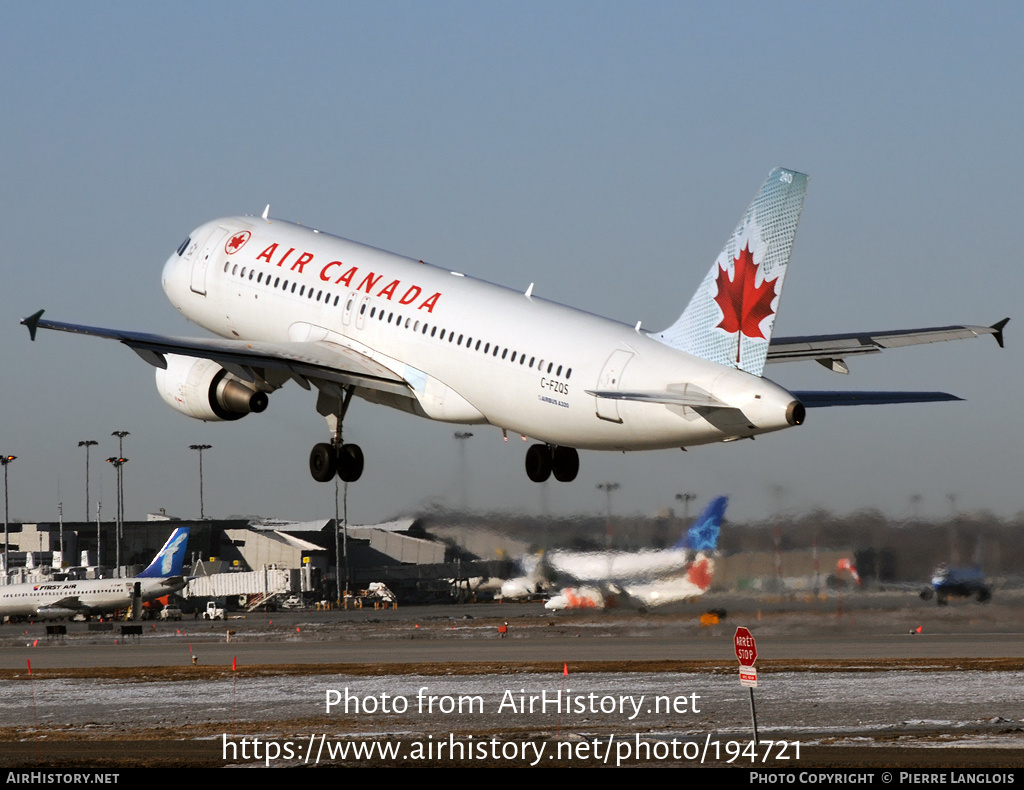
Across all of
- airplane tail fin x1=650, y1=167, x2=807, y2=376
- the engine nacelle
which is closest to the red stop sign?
airplane tail fin x1=650, y1=167, x2=807, y2=376

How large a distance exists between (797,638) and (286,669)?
20.0m

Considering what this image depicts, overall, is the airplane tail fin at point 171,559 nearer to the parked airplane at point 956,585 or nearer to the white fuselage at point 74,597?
the white fuselage at point 74,597

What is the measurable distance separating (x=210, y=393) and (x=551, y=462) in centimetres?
1025

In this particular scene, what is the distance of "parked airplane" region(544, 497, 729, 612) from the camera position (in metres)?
52.4

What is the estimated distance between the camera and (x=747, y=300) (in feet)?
114

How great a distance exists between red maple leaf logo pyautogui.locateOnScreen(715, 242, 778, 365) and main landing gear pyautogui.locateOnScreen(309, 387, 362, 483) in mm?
13352

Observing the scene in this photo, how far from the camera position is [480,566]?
231 ft

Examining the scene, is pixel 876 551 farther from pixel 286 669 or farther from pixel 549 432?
pixel 286 669

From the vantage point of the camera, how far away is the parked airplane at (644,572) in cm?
5244

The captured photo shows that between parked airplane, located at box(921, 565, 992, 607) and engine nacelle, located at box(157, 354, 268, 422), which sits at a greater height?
engine nacelle, located at box(157, 354, 268, 422)

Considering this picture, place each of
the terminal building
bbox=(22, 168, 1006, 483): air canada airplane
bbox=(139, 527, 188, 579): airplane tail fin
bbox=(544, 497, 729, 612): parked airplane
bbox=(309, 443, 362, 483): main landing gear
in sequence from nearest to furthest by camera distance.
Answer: bbox=(22, 168, 1006, 483): air canada airplane
bbox=(309, 443, 362, 483): main landing gear
bbox=(544, 497, 729, 612): parked airplane
bbox=(139, 527, 188, 579): airplane tail fin
the terminal building

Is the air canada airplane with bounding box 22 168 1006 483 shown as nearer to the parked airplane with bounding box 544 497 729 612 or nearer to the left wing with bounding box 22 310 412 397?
the left wing with bounding box 22 310 412 397

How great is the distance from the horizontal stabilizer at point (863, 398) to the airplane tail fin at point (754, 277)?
3.15 m

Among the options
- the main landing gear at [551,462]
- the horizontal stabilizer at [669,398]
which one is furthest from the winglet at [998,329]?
the main landing gear at [551,462]
